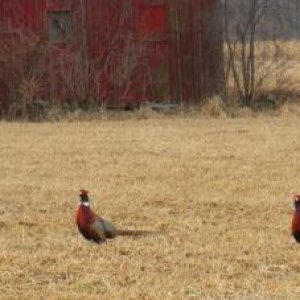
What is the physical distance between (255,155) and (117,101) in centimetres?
988

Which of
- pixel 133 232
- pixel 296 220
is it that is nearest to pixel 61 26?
pixel 133 232

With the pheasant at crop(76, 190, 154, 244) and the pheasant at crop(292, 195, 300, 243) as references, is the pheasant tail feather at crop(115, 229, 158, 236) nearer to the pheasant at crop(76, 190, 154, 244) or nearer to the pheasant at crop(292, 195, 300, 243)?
the pheasant at crop(76, 190, 154, 244)

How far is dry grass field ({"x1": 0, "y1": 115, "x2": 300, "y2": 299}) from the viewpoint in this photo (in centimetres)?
659

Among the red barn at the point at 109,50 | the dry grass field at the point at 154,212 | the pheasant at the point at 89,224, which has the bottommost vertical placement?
the dry grass field at the point at 154,212

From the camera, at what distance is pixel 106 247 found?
7.73 meters

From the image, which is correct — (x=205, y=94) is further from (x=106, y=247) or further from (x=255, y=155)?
(x=106, y=247)

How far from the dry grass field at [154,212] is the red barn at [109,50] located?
16.9 feet

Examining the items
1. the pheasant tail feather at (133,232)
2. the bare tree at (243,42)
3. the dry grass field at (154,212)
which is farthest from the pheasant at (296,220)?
the bare tree at (243,42)

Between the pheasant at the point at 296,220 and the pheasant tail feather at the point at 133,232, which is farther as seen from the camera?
the pheasant tail feather at the point at 133,232

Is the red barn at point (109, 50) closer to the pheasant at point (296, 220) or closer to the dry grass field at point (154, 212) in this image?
the dry grass field at point (154, 212)

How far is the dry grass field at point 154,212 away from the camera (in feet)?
21.6

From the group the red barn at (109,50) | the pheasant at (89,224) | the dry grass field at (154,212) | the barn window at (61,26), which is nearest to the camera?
the dry grass field at (154,212)

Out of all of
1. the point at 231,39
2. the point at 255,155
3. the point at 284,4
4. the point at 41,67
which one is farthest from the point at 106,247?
the point at 284,4

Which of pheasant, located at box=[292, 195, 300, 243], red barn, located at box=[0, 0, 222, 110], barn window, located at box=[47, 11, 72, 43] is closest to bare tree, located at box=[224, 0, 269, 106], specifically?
red barn, located at box=[0, 0, 222, 110]
